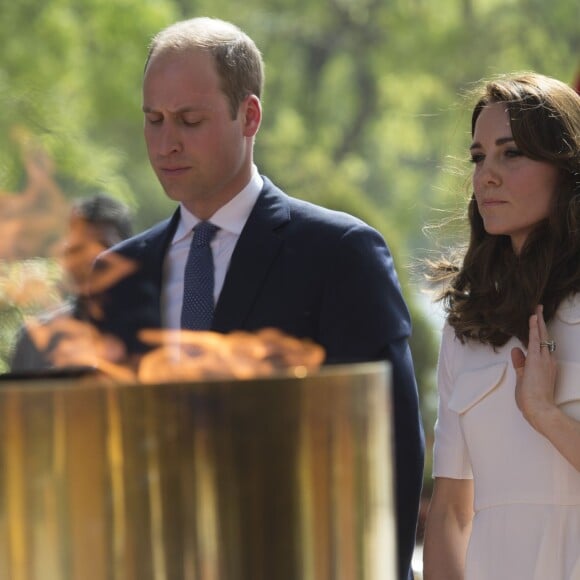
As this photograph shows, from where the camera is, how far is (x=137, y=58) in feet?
48.5

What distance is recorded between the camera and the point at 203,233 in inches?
129

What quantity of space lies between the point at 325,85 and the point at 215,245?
1928 centimetres

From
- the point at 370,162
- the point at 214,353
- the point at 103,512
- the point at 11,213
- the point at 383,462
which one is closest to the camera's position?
the point at 103,512

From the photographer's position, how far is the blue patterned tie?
315cm

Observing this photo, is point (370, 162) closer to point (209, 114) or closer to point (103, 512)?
point (209, 114)

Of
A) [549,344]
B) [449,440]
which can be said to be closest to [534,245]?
[549,344]

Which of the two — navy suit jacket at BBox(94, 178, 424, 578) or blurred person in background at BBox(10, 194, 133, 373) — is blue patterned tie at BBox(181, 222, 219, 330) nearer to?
navy suit jacket at BBox(94, 178, 424, 578)

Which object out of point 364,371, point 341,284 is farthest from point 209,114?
point 364,371

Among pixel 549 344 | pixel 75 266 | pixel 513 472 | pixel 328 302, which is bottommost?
pixel 513 472

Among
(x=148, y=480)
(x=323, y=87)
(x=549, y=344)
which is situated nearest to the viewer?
(x=148, y=480)

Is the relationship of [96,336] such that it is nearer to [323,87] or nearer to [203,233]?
[203,233]

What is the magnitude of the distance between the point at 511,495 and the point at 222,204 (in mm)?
952

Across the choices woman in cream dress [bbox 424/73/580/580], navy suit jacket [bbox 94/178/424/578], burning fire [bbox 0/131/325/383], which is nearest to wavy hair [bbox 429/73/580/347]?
woman in cream dress [bbox 424/73/580/580]

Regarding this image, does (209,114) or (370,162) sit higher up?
(370,162)
